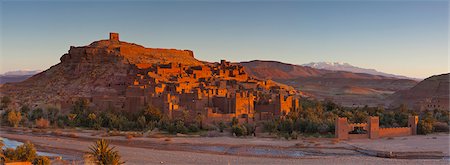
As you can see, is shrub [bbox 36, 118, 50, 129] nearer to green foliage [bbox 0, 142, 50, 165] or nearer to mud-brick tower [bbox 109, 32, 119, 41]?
green foliage [bbox 0, 142, 50, 165]

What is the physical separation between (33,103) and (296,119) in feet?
65.8

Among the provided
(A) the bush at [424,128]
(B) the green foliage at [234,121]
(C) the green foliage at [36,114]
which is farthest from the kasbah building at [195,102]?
(A) the bush at [424,128]

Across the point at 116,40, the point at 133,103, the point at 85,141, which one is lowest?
the point at 85,141

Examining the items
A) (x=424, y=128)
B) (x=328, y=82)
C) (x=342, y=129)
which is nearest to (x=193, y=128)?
(x=342, y=129)

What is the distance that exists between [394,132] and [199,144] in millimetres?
9981

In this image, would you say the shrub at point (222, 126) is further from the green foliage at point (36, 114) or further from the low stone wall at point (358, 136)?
the green foliage at point (36, 114)

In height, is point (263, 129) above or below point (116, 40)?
below

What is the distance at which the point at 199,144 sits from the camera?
22.2m

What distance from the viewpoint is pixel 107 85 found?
1391 inches

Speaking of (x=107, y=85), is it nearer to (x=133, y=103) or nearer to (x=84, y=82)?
(x=84, y=82)

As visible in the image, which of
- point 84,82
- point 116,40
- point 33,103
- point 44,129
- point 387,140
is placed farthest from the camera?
point 116,40

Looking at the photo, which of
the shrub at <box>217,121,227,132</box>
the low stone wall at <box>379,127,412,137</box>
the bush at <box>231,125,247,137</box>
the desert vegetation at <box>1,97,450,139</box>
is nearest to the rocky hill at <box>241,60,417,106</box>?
the desert vegetation at <box>1,97,450,139</box>

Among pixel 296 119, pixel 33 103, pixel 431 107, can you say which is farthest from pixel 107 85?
pixel 431 107

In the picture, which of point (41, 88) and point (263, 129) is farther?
point (41, 88)
